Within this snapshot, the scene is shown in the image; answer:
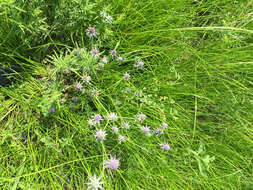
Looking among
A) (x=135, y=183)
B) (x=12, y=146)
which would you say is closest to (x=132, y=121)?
(x=135, y=183)

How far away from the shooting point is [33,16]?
3.72ft

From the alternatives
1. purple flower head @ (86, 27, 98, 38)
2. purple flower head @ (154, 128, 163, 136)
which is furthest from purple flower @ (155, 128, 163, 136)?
purple flower head @ (86, 27, 98, 38)

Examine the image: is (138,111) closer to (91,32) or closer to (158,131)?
(158,131)

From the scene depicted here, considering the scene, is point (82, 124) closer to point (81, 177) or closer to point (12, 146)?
point (81, 177)

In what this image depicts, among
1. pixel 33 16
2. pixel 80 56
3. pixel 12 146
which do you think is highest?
pixel 33 16

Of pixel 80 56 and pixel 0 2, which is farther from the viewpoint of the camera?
pixel 80 56

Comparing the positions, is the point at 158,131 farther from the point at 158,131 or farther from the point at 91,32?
the point at 91,32

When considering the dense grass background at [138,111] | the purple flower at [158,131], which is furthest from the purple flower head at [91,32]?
the purple flower at [158,131]

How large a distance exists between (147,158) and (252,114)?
0.88m

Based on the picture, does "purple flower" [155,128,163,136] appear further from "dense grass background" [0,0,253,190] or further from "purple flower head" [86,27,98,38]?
"purple flower head" [86,27,98,38]

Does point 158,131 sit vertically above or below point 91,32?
below

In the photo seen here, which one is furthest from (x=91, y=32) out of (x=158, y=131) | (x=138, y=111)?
(x=158, y=131)

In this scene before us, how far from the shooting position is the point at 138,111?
4.38 ft

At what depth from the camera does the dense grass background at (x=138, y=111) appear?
1305mm
